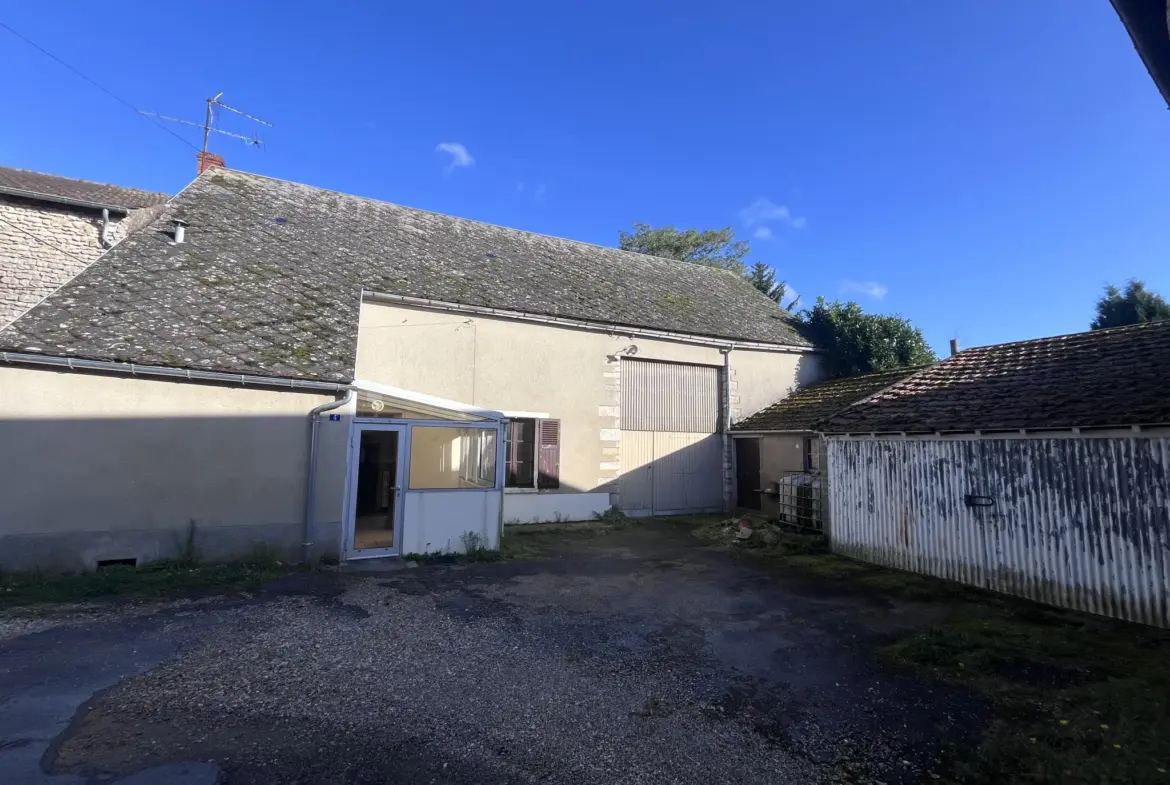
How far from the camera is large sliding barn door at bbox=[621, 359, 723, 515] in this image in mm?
14594

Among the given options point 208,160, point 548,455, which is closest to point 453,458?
point 548,455

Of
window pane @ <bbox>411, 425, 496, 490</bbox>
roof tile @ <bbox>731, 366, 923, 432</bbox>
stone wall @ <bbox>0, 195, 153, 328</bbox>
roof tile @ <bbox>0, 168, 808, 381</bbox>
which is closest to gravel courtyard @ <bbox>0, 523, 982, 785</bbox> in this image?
window pane @ <bbox>411, 425, 496, 490</bbox>

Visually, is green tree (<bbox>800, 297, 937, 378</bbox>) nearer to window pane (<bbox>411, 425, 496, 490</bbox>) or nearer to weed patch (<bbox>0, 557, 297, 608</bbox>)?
window pane (<bbox>411, 425, 496, 490</bbox>)

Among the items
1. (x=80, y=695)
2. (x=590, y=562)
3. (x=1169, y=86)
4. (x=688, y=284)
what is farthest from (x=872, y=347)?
(x=80, y=695)

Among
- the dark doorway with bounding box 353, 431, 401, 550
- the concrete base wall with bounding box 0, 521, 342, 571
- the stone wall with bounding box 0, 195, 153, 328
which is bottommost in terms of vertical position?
the concrete base wall with bounding box 0, 521, 342, 571

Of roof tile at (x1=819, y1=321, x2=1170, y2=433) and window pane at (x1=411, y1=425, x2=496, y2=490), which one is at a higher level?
roof tile at (x1=819, y1=321, x2=1170, y2=433)

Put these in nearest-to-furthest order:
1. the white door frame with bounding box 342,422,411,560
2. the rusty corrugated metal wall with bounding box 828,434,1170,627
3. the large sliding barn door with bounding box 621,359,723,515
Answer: the rusty corrugated metal wall with bounding box 828,434,1170,627
the white door frame with bounding box 342,422,411,560
the large sliding barn door with bounding box 621,359,723,515

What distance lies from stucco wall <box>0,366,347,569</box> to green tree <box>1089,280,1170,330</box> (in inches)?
1035

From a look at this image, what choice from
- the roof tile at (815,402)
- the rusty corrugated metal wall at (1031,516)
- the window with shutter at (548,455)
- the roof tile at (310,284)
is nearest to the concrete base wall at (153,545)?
the roof tile at (310,284)

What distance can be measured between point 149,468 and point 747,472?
42.7 ft

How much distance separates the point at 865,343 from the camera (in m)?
16.7

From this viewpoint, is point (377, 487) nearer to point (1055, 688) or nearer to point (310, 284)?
point (310, 284)

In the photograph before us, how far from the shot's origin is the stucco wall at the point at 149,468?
7.18 meters

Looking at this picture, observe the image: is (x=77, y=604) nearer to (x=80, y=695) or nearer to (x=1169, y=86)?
(x=80, y=695)
